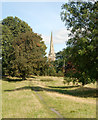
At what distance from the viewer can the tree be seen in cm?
1889

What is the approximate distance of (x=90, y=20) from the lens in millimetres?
20547

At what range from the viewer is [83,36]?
20.8 metres

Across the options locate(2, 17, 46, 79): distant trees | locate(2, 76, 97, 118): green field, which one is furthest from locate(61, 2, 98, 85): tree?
locate(2, 17, 46, 79): distant trees

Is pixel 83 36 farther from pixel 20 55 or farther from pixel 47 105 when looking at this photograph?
pixel 20 55

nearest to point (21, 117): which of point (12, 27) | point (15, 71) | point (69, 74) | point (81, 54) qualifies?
point (81, 54)

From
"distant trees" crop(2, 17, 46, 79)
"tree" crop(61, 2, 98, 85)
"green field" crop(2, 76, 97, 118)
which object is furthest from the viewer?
"distant trees" crop(2, 17, 46, 79)

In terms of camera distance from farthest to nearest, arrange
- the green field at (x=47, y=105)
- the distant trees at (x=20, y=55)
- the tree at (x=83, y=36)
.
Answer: the distant trees at (x=20, y=55) < the tree at (x=83, y=36) < the green field at (x=47, y=105)

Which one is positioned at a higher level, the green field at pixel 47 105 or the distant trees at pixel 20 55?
the distant trees at pixel 20 55

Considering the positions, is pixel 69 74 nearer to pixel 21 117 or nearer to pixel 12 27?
pixel 21 117

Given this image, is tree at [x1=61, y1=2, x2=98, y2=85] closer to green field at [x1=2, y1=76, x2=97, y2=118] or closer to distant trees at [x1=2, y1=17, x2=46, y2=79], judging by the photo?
green field at [x1=2, y1=76, x2=97, y2=118]

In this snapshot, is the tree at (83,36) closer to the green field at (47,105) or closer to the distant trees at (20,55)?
the green field at (47,105)

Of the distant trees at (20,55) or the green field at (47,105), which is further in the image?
the distant trees at (20,55)

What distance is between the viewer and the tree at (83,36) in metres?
18.9

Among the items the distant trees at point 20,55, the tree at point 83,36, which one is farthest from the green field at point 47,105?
the distant trees at point 20,55
